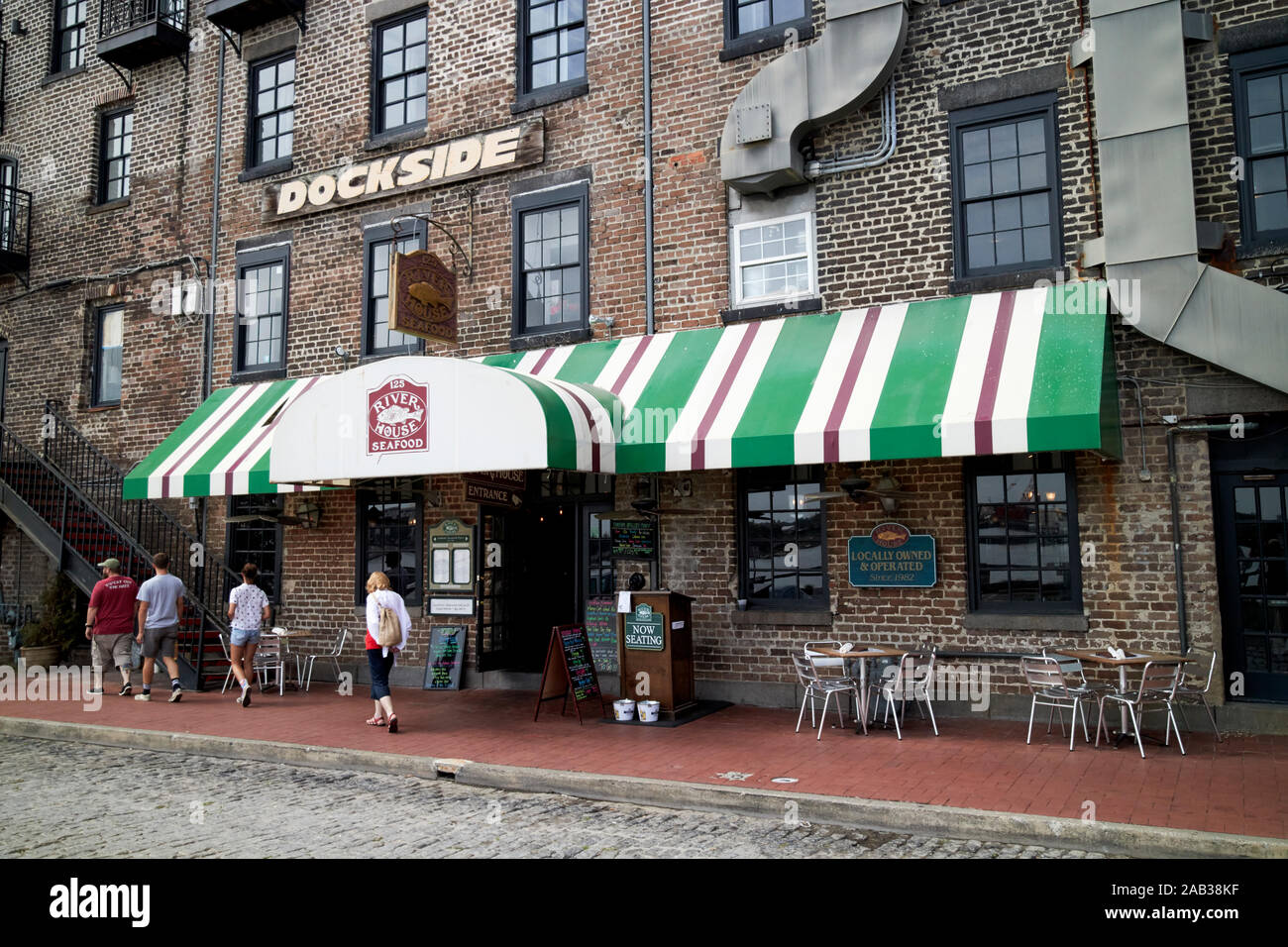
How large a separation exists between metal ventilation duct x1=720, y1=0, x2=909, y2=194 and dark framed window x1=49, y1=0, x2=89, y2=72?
1369 centimetres

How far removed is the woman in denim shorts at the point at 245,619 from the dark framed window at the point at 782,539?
6.27 metres

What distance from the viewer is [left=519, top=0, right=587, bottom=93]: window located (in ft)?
41.8

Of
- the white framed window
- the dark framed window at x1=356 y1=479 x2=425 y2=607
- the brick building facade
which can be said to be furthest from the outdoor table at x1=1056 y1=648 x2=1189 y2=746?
the dark framed window at x1=356 y1=479 x2=425 y2=607

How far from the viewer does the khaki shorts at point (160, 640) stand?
1225 cm

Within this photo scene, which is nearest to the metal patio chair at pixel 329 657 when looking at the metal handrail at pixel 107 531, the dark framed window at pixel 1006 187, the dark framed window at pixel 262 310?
the metal handrail at pixel 107 531

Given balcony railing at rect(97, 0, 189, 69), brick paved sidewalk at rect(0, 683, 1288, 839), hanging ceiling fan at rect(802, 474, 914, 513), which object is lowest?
brick paved sidewalk at rect(0, 683, 1288, 839)

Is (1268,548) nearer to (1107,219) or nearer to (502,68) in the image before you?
(1107,219)

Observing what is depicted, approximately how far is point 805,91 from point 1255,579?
265 inches

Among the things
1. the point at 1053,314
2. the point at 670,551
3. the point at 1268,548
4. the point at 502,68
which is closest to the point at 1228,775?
the point at 1268,548

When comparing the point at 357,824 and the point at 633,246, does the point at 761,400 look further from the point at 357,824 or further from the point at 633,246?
the point at 357,824

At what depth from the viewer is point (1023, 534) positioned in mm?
9859

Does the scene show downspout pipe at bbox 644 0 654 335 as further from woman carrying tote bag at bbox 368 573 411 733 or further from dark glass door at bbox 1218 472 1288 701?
dark glass door at bbox 1218 472 1288 701

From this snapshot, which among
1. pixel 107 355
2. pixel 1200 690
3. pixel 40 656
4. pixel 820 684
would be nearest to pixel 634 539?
pixel 820 684

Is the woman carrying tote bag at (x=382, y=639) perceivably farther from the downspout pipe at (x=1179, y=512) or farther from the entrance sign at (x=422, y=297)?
the downspout pipe at (x=1179, y=512)
